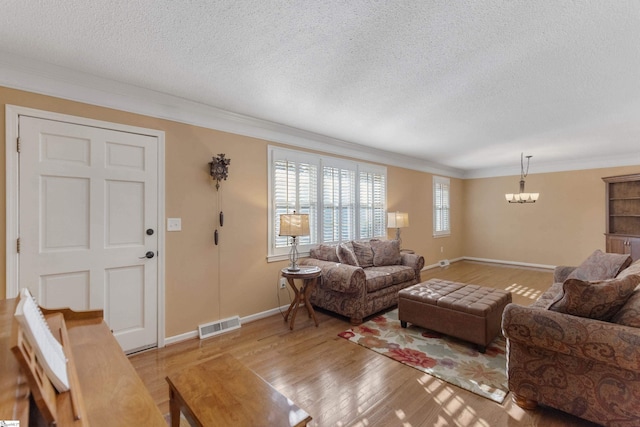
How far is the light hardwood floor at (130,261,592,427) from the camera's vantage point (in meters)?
1.82

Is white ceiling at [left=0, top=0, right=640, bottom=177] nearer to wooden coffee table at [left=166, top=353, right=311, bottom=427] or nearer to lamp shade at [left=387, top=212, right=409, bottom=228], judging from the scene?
lamp shade at [left=387, top=212, right=409, bottom=228]

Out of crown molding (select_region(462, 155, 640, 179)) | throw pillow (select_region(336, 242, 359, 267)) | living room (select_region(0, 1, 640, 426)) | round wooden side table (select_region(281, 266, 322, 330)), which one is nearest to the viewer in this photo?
living room (select_region(0, 1, 640, 426))

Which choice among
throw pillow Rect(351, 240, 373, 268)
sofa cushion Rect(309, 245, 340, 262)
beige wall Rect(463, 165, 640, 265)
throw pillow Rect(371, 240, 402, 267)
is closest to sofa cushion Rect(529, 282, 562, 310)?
throw pillow Rect(371, 240, 402, 267)

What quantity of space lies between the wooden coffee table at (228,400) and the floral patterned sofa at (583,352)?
152 centimetres

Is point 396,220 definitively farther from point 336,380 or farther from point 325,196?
point 336,380

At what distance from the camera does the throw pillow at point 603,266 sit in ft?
8.78

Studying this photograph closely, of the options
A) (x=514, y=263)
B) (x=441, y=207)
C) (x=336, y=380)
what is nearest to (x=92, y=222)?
(x=336, y=380)

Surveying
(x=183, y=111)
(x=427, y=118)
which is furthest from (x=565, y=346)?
(x=183, y=111)

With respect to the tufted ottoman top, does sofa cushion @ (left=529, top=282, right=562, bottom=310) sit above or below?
above

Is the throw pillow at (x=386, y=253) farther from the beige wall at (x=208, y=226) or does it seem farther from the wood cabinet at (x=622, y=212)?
the wood cabinet at (x=622, y=212)

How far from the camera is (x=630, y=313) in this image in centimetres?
162

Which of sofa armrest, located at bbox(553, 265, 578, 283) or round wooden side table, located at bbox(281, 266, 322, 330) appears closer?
round wooden side table, located at bbox(281, 266, 322, 330)

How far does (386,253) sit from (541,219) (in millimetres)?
4488

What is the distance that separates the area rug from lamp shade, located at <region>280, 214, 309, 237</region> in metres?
1.20
